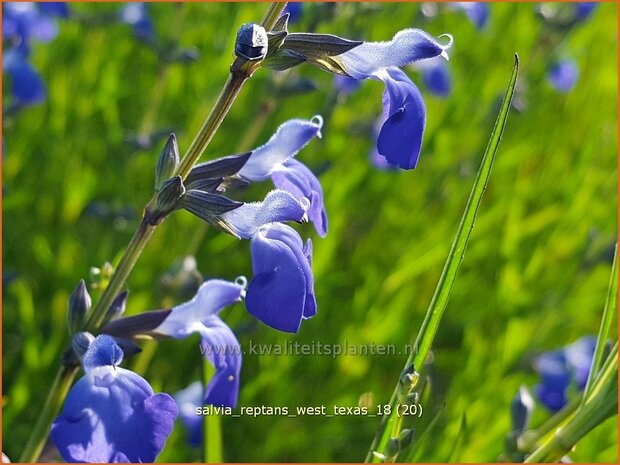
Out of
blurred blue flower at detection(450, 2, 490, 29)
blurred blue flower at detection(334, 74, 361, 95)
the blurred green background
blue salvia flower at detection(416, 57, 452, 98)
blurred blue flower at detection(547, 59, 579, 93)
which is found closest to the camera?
the blurred green background

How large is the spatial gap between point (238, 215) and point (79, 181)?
1.77 m

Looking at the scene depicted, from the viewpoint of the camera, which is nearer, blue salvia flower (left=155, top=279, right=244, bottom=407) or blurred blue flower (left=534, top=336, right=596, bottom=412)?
blue salvia flower (left=155, top=279, right=244, bottom=407)

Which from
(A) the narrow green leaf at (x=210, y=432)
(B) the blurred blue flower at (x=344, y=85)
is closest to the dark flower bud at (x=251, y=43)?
(A) the narrow green leaf at (x=210, y=432)

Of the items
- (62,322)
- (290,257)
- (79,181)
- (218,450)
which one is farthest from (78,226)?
(290,257)

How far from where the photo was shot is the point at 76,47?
11.4 feet

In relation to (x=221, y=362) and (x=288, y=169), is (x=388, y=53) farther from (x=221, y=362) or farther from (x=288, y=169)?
(x=221, y=362)

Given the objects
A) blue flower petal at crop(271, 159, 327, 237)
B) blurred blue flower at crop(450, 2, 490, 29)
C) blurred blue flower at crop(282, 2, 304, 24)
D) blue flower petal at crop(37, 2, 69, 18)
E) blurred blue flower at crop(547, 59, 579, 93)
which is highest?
blurred blue flower at crop(450, 2, 490, 29)

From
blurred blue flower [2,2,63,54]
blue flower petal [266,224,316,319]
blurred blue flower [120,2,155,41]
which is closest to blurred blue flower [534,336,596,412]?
blue flower petal [266,224,316,319]

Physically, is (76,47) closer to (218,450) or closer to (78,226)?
(78,226)

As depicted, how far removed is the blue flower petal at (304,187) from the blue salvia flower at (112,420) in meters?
0.40

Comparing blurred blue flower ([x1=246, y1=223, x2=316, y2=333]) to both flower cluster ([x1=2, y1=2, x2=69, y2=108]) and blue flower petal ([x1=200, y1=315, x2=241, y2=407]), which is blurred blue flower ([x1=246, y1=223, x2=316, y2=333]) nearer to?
blue flower petal ([x1=200, y1=315, x2=241, y2=407])

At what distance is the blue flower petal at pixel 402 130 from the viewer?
47.2 inches

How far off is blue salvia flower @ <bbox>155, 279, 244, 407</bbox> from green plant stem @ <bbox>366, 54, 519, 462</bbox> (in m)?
0.27

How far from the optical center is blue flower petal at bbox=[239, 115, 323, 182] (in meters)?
1.38
